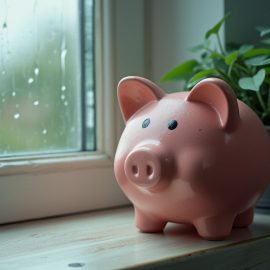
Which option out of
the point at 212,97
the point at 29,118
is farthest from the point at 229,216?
the point at 29,118

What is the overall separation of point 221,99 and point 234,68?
27cm

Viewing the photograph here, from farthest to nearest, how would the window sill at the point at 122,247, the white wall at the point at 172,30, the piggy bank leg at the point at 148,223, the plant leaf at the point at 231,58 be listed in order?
the white wall at the point at 172,30
the plant leaf at the point at 231,58
the piggy bank leg at the point at 148,223
the window sill at the point at 122,247

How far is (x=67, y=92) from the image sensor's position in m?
1.09

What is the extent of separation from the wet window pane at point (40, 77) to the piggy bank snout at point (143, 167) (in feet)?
1.01

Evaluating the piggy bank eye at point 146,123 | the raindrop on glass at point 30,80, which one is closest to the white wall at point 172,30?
the raindrop on glass at point 30,80

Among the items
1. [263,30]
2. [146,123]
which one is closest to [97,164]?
[146,123]

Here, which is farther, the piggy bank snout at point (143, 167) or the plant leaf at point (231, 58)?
the plant leaf at point (231, 58)

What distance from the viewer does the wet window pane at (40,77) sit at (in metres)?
0.99

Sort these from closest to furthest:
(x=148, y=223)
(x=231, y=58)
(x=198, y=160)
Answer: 1. (x=198, y=160)
2. (x=148, y=223)
3. (x=231, y=58)

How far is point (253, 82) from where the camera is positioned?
92 centimetres

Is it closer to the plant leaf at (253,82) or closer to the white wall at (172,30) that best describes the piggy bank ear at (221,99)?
the plant leaf at (253,82)

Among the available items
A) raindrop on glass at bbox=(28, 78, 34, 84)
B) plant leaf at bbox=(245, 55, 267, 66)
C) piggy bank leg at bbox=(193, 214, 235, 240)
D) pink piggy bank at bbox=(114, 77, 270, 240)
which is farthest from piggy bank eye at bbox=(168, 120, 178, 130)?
raindrop on glass at bbox=(28, 78, 34, 84)

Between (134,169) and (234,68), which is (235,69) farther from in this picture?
(134,169)

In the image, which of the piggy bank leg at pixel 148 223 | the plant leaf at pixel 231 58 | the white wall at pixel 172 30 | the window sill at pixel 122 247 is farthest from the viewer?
the white wall at pixel 172 30
